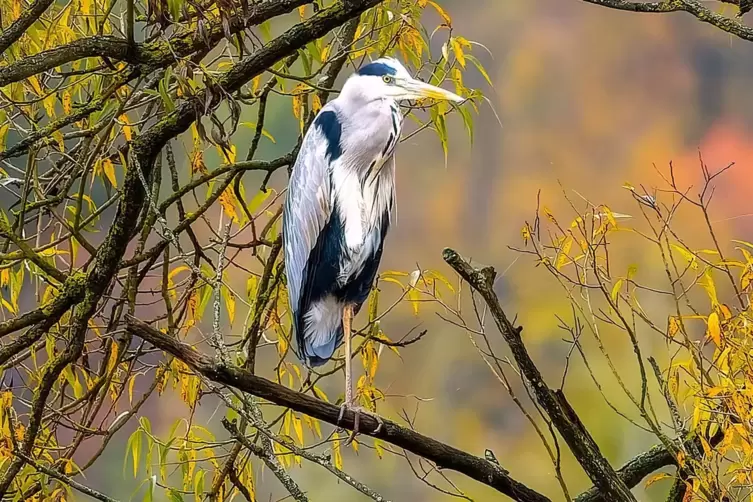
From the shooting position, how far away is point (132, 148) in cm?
73

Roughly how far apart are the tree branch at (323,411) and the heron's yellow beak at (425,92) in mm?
288

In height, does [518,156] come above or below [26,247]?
above

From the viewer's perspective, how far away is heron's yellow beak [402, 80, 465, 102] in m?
0.74

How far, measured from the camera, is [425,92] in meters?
0.76

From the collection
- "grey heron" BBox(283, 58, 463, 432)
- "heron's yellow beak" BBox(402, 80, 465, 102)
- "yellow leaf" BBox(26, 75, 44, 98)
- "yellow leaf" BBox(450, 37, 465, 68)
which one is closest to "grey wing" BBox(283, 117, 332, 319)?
"grey heron" BBox(283, 58, 463, 432)

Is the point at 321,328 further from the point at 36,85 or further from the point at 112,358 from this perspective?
the point at 36,85

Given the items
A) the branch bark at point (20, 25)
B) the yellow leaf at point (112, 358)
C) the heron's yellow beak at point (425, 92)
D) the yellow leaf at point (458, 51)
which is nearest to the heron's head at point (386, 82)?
the heron's yellow beak at point (425, 92)

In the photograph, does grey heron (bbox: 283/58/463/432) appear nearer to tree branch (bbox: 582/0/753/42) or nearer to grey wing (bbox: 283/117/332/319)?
grey wing (bbox: 283/117/332/319)

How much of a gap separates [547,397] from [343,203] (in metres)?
0.27

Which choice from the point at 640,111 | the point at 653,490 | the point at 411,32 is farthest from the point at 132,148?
the point at 653,490

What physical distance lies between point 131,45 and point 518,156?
2.66 ft

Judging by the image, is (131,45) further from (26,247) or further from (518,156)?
(518,156)

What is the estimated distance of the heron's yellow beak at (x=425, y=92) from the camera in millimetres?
739

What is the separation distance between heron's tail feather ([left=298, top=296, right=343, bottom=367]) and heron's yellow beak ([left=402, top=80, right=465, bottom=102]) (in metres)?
0.23
